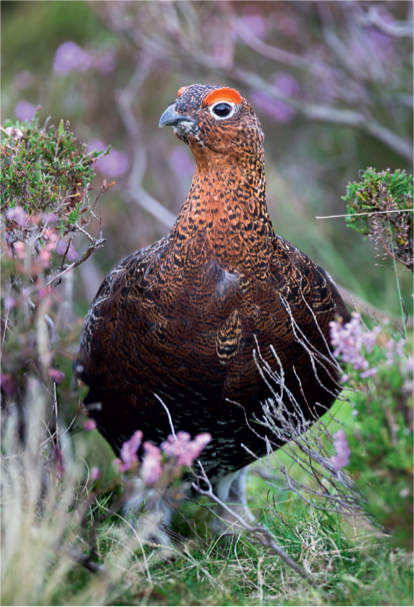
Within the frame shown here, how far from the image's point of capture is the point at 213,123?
8.94 feet

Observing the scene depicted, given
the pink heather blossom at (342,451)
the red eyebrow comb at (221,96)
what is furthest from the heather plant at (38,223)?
the pink heather blossom at (342,451)

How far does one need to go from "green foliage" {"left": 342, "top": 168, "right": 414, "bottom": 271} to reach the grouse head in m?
0.57

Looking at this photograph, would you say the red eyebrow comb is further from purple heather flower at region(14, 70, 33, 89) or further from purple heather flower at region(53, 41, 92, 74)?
purple heather flower at region(14, 70, 33, 89)

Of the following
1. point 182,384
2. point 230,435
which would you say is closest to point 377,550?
point 230,435

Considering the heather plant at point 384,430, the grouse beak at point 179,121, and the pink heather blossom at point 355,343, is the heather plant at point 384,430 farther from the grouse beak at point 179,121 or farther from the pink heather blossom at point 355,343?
the grouse beak at point 179,121

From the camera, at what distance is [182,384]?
9.11ft

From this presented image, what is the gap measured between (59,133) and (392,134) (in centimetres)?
497

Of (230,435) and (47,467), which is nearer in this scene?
(47,467)

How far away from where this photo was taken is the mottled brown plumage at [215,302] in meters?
2.72

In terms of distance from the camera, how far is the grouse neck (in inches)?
108

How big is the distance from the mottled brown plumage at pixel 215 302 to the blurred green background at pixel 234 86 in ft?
12.1

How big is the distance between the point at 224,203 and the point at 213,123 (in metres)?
0.34

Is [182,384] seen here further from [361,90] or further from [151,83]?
[151,83]

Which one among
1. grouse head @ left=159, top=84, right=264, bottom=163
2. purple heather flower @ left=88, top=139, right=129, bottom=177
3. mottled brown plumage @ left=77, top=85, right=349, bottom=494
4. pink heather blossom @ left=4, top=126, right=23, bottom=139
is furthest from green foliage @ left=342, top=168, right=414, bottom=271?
purple heather flower @ left=88, top=139, right=129, bottom=177
